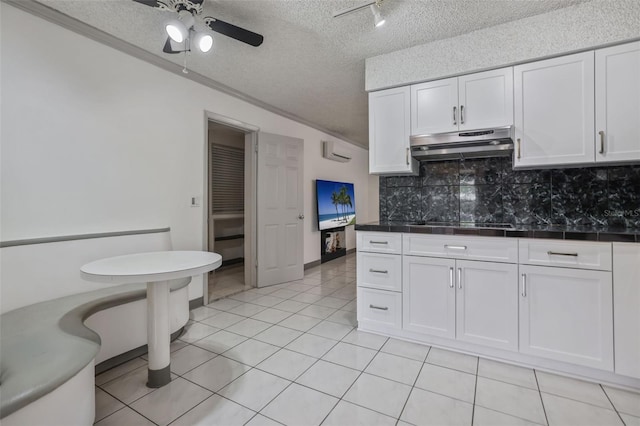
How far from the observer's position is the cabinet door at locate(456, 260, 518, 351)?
2049mm

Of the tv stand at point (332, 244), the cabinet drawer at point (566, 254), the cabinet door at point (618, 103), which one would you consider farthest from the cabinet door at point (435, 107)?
the tv stand at point (332, 244)

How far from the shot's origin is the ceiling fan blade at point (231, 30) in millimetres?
1932

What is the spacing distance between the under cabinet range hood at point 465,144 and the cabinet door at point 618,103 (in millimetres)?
564

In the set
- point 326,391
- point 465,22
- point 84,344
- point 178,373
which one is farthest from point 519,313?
point 84,344

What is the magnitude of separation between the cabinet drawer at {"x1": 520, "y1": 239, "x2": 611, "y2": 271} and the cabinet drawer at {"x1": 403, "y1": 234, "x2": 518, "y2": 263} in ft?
0.26

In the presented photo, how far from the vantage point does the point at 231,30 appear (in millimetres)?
2008

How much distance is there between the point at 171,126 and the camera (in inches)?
116

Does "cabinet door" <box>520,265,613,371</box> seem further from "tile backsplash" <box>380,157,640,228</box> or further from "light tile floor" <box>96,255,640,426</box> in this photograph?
"tile backsplash" <box>380,157,640,228</box>

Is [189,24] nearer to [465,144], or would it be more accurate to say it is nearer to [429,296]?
[465,144]

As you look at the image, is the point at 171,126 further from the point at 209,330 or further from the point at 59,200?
the point at 209,330

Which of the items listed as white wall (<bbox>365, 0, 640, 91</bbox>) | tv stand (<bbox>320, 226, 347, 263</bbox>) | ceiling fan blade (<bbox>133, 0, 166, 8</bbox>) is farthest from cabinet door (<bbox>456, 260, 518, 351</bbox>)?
tv stand (<bbox>320, 226, 347, 263</bbox>)

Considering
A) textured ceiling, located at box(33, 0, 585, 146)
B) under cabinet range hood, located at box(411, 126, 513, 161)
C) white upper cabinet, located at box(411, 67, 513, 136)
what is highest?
textured ceiling, located at box(33, 0, 585, 146)

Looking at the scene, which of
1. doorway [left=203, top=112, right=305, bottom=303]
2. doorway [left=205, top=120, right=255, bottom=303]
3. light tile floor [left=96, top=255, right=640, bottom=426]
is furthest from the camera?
doorway [left=205, top=120, right=255, bottom=303]

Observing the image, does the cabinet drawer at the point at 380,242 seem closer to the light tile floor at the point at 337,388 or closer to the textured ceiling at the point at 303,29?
the light tile floor at the point at 337,388
